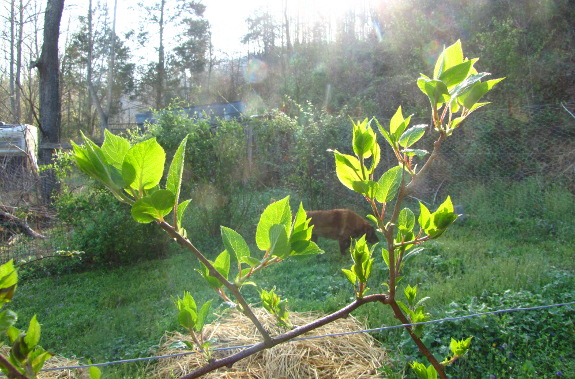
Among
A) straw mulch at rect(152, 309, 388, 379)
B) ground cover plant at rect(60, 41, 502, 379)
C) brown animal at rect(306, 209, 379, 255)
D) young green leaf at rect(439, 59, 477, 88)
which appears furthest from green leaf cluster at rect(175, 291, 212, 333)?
brown animal at rect(306, 209, 379, 255)

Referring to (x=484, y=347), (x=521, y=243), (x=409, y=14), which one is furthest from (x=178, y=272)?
(x=409, y=14)

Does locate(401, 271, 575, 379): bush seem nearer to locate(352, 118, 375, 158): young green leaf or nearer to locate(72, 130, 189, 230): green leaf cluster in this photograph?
locate(352, 118, 375, 158): young green leaf

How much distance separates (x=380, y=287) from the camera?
5.20 meters

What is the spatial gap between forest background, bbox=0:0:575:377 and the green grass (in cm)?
3

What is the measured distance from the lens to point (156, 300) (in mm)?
5855

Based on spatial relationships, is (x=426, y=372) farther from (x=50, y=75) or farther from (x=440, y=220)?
(x=50, y=75)

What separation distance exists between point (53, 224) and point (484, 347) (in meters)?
7.66

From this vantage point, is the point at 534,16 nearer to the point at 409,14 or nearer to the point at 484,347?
the point at 409,14

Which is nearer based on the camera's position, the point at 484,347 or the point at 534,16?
the point at 484,347

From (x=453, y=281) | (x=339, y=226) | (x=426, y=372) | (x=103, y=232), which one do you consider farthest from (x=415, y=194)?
(x=426, y=372)

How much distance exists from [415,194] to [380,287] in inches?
238

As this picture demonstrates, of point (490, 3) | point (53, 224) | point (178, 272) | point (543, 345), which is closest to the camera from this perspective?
point (543, 345)

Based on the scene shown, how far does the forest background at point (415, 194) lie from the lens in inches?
181

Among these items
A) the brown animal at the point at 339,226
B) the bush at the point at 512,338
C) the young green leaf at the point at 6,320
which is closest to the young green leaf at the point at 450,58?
the young green leaf at the point at 6,320
